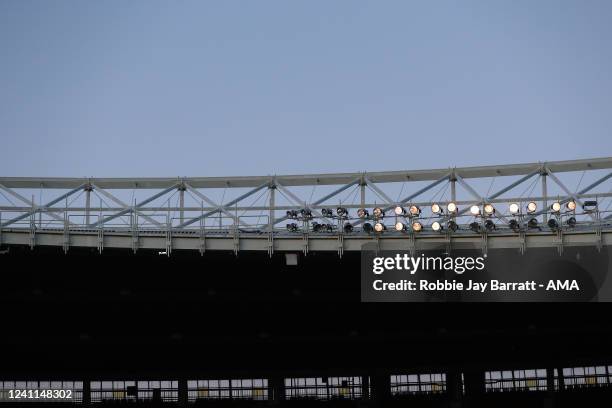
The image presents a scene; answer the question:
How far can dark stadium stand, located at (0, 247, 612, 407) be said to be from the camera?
78.0 meters

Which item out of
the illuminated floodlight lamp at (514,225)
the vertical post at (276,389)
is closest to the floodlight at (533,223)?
the illuminated floodlight lamp at (514,225)

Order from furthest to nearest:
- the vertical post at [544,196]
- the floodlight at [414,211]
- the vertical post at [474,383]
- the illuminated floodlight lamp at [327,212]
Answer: the vertical post at [474,383] → the illuminated floodlight lamp at [327,212] → the floodlight at [414,211] → the vertical post at [544,196]

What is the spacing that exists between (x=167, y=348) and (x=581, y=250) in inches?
1557

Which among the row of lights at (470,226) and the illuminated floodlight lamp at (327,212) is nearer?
the row of lights at (470,226)

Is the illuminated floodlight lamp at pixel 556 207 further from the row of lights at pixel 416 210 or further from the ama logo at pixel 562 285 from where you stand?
the ama logo at pixel 562 285

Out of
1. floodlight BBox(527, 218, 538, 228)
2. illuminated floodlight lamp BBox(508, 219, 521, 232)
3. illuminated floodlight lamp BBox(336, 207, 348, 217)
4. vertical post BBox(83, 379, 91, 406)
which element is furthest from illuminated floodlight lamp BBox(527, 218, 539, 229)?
vertical post BBox(83, 379, 91, 406)

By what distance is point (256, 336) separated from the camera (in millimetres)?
89125

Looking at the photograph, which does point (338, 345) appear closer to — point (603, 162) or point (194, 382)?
point (194, 382)

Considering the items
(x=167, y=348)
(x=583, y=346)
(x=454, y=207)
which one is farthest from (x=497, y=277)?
(x=167, y=348)

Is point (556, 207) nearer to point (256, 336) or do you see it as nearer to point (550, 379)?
point (256, 336)

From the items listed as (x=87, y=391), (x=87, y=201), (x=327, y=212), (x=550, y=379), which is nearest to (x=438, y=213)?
(x=327, y=212)

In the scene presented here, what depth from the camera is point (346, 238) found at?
2771 inches

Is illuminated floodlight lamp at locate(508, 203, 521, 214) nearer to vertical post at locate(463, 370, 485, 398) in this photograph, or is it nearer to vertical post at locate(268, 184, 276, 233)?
vertical post at locate(268, 184, 276, 233)

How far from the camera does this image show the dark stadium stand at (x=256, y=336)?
7800 cm
